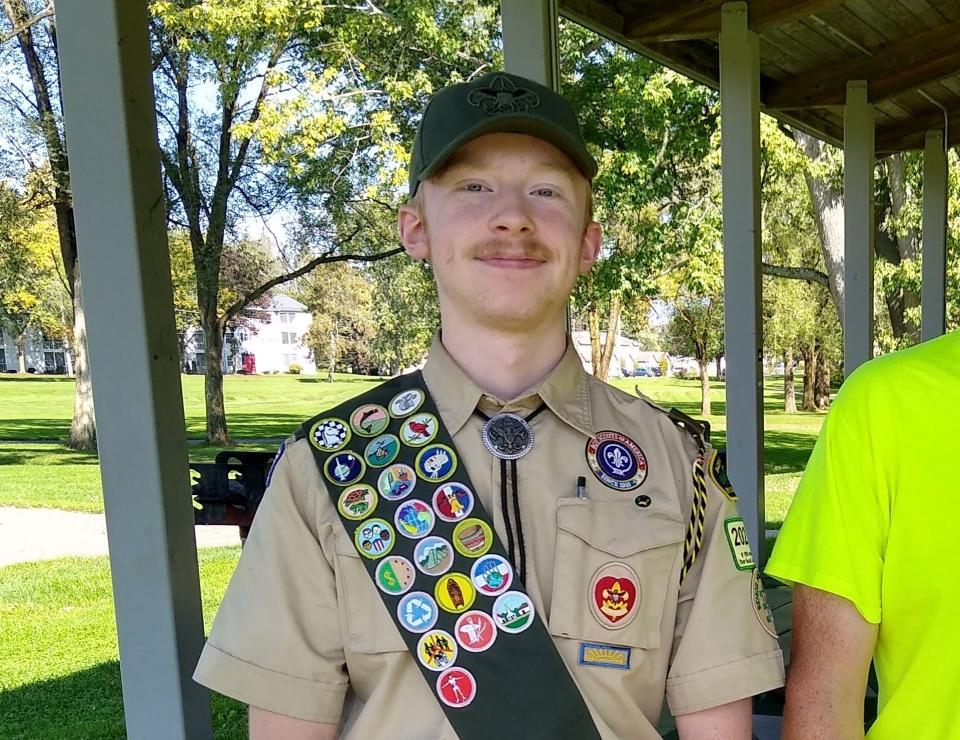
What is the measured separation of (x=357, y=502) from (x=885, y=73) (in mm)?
4657

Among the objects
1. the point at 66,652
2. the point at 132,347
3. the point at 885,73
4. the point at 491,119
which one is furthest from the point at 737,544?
the point at 66,652

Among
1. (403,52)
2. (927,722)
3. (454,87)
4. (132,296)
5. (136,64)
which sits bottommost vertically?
(927,722)

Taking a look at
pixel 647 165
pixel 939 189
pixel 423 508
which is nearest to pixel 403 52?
pixel 647 165

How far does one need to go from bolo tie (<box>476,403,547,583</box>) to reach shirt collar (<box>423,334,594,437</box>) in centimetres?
2

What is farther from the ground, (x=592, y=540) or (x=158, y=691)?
(x=592, y=540)

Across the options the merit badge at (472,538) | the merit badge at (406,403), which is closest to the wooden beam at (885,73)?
the merit badge at (406,403)

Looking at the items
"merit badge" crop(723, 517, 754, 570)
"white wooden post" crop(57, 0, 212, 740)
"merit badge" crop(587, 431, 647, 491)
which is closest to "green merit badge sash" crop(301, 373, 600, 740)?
"merit badge" crop(587, 431, 647, 491)

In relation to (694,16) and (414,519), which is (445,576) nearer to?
(414,519)

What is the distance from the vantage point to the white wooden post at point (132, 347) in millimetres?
1642

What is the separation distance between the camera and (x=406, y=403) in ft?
4.20

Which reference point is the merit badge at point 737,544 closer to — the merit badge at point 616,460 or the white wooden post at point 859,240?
the merit badge at point 616,460

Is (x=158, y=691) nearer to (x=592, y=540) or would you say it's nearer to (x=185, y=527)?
(x=185, y=527)

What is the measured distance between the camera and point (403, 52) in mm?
12344

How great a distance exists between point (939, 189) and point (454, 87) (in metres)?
6.80
